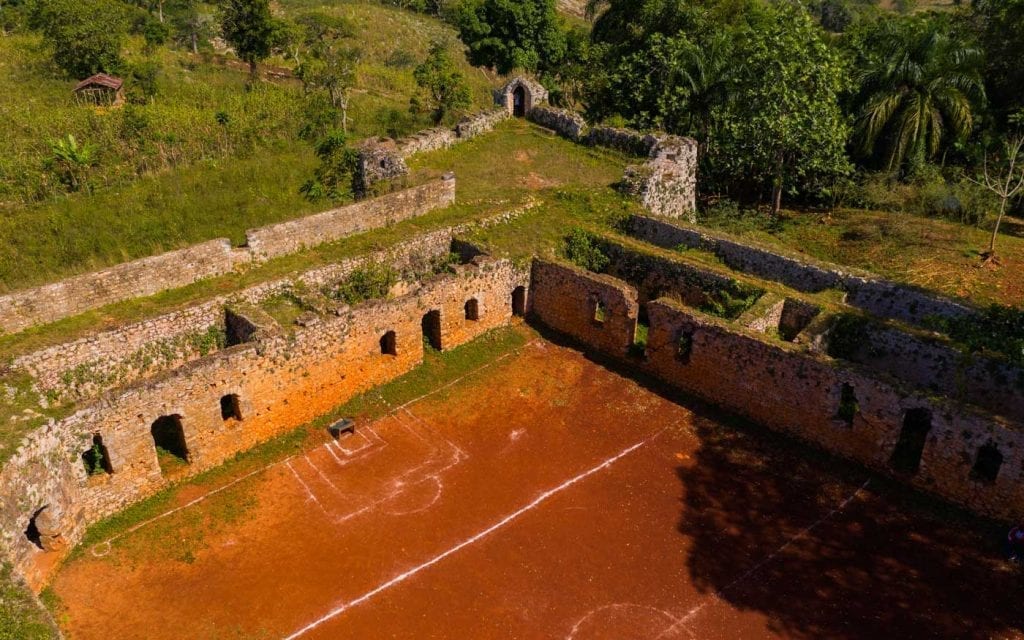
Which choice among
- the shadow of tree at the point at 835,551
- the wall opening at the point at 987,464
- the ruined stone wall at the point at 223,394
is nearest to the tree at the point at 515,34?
the ruined stone wall at the point at 223,394

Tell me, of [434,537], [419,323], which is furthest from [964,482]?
[419,323]

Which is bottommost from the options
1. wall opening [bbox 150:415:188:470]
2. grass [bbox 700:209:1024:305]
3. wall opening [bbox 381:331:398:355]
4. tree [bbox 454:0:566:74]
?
wall opening [bbox 150:415:188:470]

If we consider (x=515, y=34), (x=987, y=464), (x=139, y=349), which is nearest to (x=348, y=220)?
(x=139, y=349)

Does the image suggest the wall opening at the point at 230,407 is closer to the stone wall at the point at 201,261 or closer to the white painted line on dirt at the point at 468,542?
the stone wall at the point at 201,261

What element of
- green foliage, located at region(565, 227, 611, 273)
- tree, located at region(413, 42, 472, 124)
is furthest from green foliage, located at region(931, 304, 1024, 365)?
tree, located at region(413, 42, 472, 124)

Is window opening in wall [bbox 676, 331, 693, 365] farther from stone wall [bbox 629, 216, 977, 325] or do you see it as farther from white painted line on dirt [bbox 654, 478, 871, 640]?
white painted line on dirt [bbox 654, 478, 871, 640]

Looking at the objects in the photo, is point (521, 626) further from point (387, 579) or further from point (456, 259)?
point (456, 259)
